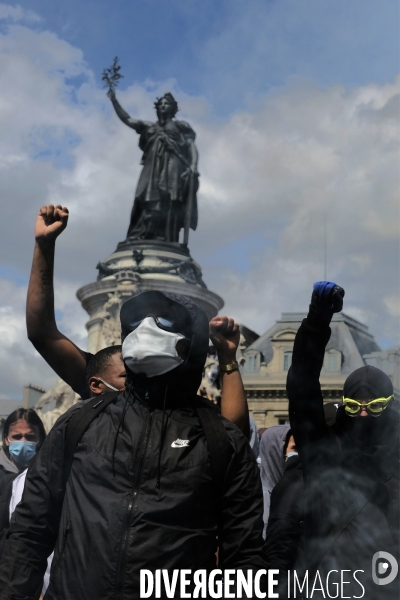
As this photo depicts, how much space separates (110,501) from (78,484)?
0.56ft

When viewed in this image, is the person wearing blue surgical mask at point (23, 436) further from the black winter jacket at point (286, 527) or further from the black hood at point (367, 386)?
the black hood at point (367, 386)

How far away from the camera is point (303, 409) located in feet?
13.9

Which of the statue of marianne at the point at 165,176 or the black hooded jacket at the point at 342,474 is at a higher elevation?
the statue of marianne at the point at 165,176

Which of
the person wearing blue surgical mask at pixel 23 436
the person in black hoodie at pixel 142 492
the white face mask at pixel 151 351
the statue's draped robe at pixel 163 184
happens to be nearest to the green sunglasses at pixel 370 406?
the person in black hoodie at pixel 142 492

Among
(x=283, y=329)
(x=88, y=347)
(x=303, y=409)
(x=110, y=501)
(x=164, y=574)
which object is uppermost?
(x=283, y=329)

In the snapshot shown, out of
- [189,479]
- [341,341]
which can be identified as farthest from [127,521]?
[341,341]

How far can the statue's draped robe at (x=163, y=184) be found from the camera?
21.6 metres

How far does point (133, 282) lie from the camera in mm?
19281

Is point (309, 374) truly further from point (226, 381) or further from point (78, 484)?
point (78, 484)

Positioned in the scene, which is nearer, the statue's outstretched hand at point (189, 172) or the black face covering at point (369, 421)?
the black face covering at point (369, 421)

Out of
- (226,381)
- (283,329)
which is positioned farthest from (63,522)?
(283,329)

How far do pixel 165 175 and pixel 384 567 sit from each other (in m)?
18.2

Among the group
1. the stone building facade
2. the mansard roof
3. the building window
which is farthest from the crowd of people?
the building window

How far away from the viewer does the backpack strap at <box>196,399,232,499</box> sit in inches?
A: 146
